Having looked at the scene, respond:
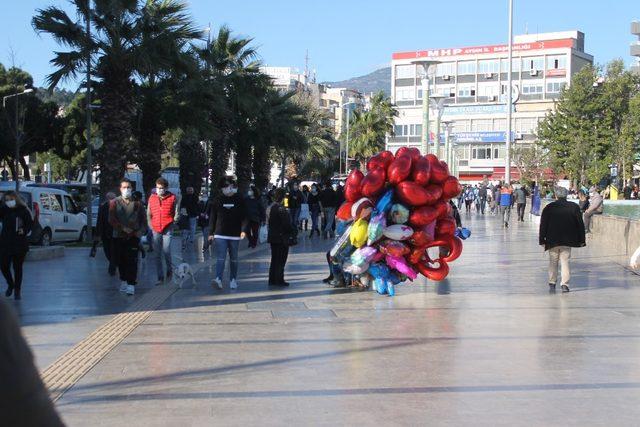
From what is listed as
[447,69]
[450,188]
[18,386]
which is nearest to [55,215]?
[450,188]

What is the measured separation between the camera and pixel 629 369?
782 cm

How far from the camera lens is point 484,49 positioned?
332ft

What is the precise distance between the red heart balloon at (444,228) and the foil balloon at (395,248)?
0.65 meters

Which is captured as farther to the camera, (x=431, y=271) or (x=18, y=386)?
(x=431, y=271)

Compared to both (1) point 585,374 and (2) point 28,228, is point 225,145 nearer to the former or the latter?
(2) point 28,228

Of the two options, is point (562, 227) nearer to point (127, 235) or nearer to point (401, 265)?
point (401, 265)

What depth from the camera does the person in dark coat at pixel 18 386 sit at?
1.79m

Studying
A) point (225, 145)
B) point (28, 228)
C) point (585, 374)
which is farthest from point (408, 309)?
point (225, 145)

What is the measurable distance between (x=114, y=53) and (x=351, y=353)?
56.3 ft

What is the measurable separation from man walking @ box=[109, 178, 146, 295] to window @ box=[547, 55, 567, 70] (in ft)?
290

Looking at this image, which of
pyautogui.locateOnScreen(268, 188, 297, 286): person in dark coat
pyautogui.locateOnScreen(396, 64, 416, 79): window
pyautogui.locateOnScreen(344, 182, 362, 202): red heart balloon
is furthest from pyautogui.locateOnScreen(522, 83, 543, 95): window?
pyautogui.locateOnScreen(344, 182, 362, 202): red heart balloon

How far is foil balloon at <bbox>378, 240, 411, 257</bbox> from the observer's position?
41.7ft

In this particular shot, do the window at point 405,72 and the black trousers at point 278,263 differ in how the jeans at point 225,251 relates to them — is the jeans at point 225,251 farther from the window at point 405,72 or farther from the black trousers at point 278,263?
the window at point 405,72

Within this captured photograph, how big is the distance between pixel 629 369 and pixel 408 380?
2019 millimetres
